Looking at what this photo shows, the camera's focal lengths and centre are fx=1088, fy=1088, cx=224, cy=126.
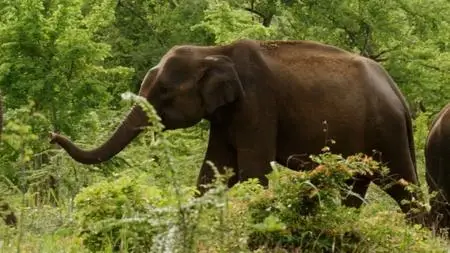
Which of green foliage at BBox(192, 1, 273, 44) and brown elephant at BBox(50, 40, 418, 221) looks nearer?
brown elephant at BBox(50, 40, 418, 221)

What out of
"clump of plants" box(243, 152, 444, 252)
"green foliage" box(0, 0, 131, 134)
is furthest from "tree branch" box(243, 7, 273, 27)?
"clump of plants" box(243, 152, 444, 252)

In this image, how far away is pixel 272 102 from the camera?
444 inches

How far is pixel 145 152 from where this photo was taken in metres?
18.7

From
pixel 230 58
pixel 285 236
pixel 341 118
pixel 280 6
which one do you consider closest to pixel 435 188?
pixel 341 118

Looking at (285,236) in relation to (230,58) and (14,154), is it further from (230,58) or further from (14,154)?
(14,154)

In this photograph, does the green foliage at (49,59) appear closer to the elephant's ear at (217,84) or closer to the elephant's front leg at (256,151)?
the elephant's ear at (217,84)

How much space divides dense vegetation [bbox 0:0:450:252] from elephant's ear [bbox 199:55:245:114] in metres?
0.96

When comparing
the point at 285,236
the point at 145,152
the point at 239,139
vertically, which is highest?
the point at 285,236

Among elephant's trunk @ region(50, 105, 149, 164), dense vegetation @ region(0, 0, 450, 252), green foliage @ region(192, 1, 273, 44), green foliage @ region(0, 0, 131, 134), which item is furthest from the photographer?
green foliage @ region(192, 1, 273, 44)

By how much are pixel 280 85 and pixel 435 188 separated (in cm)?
332

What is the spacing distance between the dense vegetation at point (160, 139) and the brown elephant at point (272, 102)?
0.84 metres

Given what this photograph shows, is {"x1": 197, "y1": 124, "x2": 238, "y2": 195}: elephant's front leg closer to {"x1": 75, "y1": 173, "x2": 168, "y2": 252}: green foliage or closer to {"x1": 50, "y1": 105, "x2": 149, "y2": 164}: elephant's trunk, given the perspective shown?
{"x1": 50, "y1": 105, "x2": 149, "y2": 164}: elephant's trunk

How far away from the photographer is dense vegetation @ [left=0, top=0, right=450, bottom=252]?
4.99 meters

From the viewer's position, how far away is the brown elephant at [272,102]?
1106 cm
